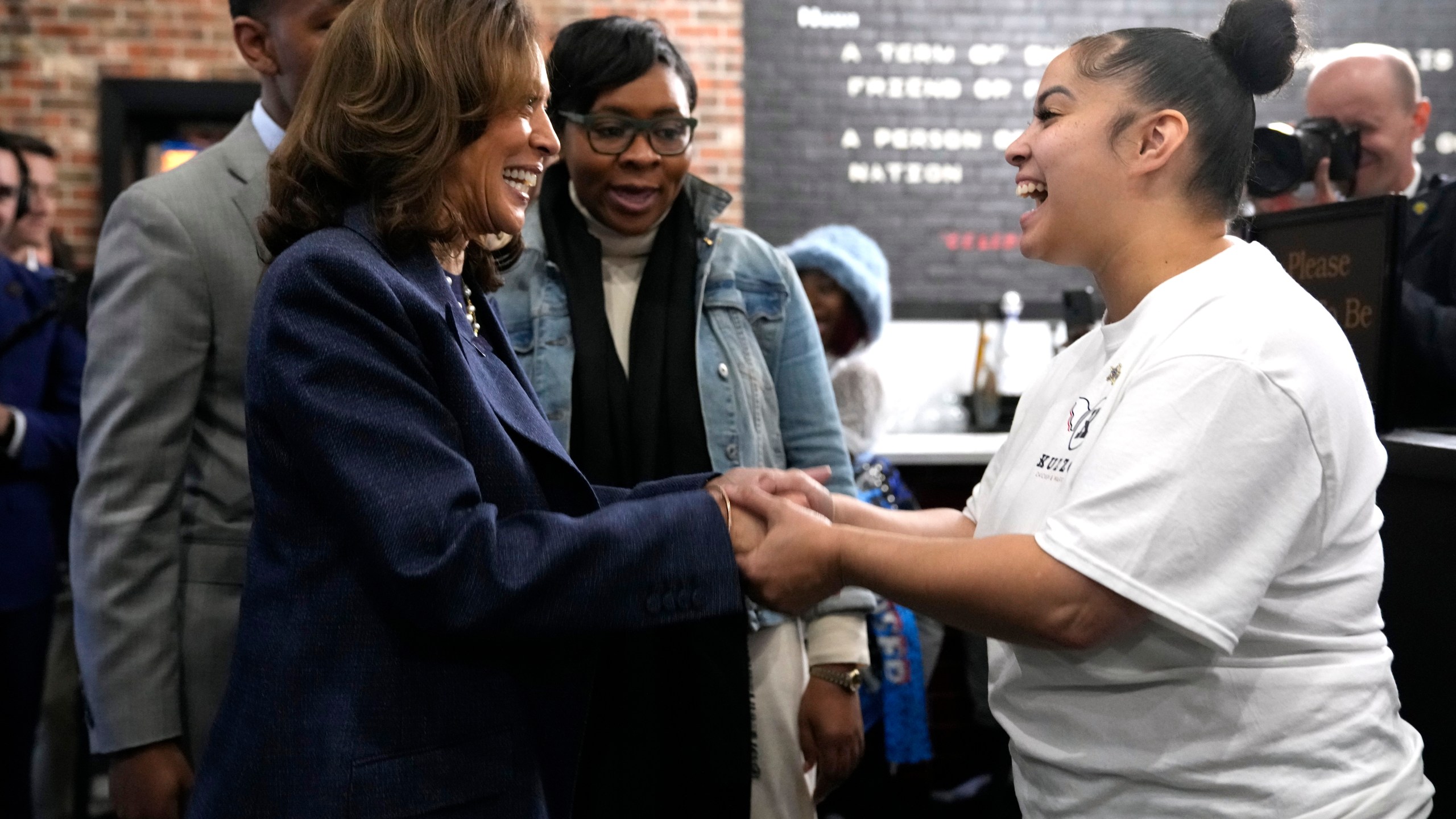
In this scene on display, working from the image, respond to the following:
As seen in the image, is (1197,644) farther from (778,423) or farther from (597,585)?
(778,423)

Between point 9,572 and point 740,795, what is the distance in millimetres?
1981

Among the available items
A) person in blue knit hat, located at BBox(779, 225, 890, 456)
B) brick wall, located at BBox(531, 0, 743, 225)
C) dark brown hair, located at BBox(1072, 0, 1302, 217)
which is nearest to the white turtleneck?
dark brown hair, located at BBox(1072, 0, 1302, 217)

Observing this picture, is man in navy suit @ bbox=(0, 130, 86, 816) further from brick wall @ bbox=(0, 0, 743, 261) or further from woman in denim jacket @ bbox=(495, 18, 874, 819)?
brick wall @ bbox=(0, 0, 743, 261)

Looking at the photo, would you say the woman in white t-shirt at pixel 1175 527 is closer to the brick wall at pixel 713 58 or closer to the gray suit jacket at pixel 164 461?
the gray suit jacket at pixel 164 461

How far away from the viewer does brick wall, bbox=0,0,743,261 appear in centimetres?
527

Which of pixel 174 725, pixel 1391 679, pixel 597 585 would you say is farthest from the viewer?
pixel 174 725

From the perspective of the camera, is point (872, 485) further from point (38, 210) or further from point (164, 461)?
point (38, 210)

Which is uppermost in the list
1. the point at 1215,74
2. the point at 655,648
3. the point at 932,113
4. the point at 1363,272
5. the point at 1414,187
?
the point at 932,113

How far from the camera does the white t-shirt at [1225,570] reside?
1141mm

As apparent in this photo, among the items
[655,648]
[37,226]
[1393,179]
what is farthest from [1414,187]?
[37,226]

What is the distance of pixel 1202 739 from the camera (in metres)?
1.22

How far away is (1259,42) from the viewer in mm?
1383

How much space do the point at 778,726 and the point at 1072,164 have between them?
1.04 m

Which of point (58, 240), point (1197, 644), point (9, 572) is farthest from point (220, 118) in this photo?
point (1197, 644)
